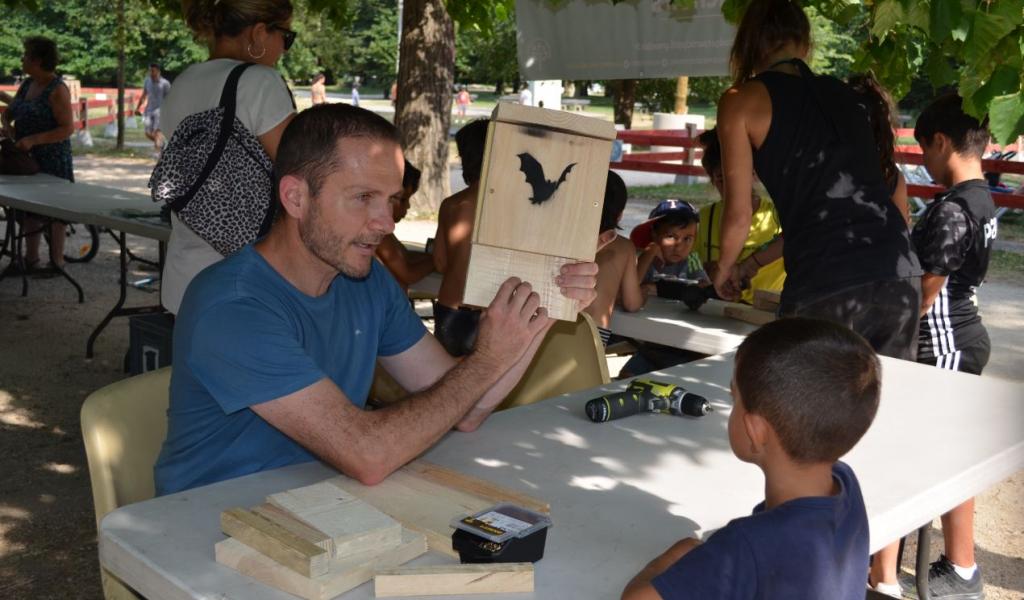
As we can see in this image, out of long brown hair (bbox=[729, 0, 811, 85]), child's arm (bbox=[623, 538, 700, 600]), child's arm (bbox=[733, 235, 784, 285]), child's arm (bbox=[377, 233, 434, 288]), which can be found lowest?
child's arm (bbox=[377, 233, 434, 288])

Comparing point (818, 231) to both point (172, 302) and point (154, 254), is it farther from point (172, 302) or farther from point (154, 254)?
point (154, 254)

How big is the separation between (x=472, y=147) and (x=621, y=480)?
2415mm

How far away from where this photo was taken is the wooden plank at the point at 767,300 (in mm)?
3967

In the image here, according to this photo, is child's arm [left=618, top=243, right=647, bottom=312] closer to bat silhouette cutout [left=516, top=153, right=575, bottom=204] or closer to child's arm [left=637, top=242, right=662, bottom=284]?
child's arm [left=637, top=242, right=662, bottom=284]

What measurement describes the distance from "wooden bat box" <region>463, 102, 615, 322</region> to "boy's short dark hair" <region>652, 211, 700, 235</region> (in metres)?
2.59

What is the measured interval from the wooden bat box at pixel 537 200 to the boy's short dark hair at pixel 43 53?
6760 millimetres

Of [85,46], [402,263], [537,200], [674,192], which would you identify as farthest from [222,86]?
[85,46]

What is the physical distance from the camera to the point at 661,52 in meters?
7.97

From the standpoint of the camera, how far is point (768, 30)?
11.2 ft

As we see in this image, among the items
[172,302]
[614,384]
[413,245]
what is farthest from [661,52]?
[614,384]

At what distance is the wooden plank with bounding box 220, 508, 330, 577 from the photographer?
1530 millimetres

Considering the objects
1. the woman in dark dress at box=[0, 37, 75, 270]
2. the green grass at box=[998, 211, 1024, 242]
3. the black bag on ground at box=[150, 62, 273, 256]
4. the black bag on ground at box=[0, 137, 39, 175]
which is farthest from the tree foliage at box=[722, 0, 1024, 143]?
the green grass at box=[998, 211, 1024, 242]

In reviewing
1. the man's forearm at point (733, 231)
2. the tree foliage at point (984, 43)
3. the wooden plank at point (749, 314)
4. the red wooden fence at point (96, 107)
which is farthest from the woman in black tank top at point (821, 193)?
the red wooden fence at point (96, 107)

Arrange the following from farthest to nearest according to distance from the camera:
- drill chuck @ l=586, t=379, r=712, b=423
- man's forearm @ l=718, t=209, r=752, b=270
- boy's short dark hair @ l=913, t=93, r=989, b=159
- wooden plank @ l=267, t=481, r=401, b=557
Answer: boy's short dark hair @ l=913, t=93, r=989, b=159
man's forearm @ l=718, t=209, r=752, b=270
drill chuck @ l=586, t=379, r=712, b=423
wooden plank @ l=267, t=481, r=401, b=557
